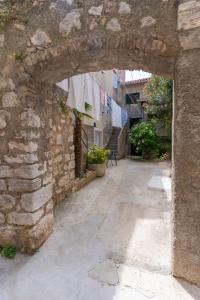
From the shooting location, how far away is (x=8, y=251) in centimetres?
222

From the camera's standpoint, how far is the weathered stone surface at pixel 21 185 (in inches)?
86.1

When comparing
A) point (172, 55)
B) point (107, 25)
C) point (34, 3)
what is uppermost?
point (34, 3)

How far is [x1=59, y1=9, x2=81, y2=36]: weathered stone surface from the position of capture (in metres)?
1.95

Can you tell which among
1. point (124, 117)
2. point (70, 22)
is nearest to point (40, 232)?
point (70, 22)

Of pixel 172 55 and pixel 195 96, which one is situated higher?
pixel 172 55

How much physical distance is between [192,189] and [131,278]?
100 cm

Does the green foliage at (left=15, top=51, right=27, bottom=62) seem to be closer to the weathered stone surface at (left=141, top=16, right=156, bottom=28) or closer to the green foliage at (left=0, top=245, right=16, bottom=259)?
the weathered stone surface at (left=141, top=16, right=156, bottom=28)

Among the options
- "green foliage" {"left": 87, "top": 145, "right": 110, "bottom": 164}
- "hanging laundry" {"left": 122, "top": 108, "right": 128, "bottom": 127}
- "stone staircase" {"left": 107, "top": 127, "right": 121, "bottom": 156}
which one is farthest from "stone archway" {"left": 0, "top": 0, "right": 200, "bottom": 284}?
"hanging laundry" {"left": 122, "top": 108, "right": 128, "bottom": 127}

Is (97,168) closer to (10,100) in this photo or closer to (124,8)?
(10,100)

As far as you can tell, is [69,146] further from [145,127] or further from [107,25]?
[145,127]

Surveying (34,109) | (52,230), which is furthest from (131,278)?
(34,109)

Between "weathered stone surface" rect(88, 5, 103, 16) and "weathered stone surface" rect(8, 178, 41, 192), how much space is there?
1.79 m

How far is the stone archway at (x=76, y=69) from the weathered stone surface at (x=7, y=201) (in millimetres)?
11

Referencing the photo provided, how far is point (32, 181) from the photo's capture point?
86.7 inches
